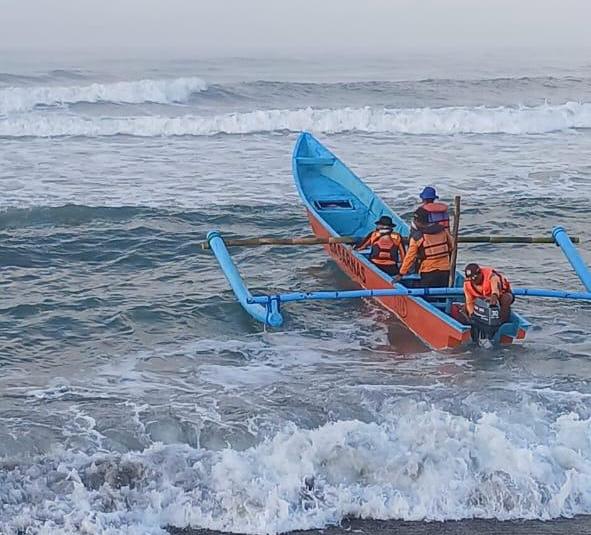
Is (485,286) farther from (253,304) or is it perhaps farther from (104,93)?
(104,93)

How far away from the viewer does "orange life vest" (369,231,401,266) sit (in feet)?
36.3

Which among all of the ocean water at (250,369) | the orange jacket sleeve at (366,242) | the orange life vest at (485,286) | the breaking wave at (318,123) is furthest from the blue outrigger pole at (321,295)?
the breaking wave at (318,123)

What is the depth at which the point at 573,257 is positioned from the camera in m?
11.3

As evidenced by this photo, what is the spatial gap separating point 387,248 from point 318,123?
1652 centimetres

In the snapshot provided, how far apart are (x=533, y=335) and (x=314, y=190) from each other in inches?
195

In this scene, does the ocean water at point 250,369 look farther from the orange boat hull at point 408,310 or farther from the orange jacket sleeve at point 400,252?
the orange jacket sleeve at point 400,252

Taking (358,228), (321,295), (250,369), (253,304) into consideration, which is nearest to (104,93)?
(358,228)

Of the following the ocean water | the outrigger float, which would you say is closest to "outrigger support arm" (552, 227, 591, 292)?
the outrigger float

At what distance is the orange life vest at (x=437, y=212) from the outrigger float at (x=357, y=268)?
708 millimetres

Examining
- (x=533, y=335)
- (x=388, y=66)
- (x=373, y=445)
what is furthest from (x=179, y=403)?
(x=388, y=66)

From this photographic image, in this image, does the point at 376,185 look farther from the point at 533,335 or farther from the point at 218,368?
the point at 218,368

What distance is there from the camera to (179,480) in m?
7.01

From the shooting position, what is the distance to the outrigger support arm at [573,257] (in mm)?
10859

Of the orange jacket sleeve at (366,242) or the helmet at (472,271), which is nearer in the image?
the helmet at (472,271)
